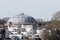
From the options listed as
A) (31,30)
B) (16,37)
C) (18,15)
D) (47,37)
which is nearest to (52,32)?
(47,37)

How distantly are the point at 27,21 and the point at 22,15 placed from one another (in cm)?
145

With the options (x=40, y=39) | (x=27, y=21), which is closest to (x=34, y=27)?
(x=27, y=21)

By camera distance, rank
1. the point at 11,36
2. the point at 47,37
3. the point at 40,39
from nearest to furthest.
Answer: the point at 47,37, the point at 40,39, the point at 11,36

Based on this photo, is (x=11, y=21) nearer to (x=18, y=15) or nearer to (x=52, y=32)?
(x=18, y=15)

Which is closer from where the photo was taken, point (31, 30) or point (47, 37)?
point (47, 37)

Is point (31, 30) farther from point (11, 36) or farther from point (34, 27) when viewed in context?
point (11, 36)

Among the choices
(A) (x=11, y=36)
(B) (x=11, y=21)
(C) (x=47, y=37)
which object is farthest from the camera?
(B) (x=11, y=21)

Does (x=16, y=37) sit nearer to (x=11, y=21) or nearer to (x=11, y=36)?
(x=11, y=36)

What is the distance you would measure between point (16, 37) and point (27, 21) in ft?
66.7

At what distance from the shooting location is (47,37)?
35906 millimetres

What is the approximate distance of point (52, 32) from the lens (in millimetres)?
37750

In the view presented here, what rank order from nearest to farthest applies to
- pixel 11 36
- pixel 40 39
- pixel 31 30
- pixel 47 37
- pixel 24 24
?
pixel 47 37 < pixel 40 39 < pixel 11 36 < pixel 31 30 < pixel 24 24

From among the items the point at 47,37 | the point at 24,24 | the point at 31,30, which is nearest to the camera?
the point at 47,37

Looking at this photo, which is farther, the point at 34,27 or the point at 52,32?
the point at 34,27
